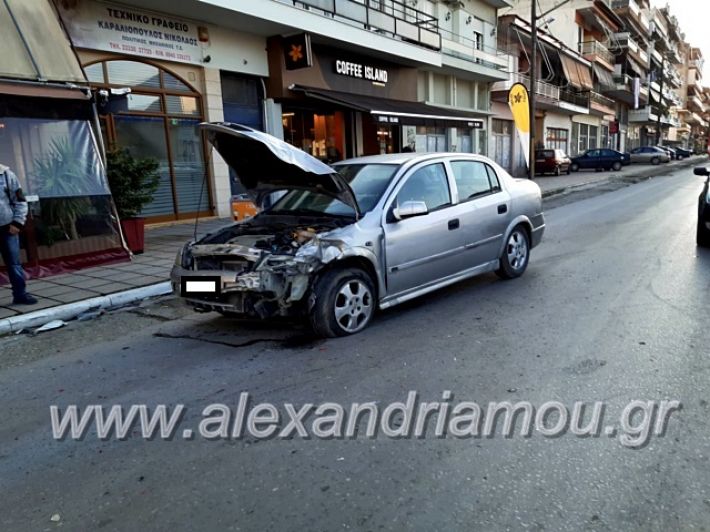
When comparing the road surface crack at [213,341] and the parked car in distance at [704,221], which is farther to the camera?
the parked car in distance at [704,221]

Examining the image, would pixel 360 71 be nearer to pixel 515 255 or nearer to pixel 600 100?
pixel 515 255

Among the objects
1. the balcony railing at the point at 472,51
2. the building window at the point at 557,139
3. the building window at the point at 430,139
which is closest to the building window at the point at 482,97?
the balcony railing at the point at 472,51

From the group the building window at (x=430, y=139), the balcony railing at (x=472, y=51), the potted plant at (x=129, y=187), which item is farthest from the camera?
the balcony railing at (x=472, y=51)

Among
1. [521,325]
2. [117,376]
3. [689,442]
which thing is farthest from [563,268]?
[117,376]

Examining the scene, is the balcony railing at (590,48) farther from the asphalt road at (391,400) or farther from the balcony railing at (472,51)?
the asphalt road at (391,400)

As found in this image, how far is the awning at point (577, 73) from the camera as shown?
3572cm

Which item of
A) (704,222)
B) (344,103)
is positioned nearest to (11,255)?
(704,222)

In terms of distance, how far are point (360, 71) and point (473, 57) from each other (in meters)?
9.28

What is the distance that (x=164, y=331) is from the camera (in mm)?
5430

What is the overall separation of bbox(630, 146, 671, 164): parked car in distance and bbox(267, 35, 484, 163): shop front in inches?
1242

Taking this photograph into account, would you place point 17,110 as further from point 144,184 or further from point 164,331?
point 164,331

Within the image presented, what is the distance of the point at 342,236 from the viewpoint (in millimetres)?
4785

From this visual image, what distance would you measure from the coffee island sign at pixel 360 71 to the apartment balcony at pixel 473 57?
4229 millimetres

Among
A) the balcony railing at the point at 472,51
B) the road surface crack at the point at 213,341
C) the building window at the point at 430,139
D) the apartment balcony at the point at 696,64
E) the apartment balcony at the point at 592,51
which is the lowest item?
the road surface crack at the point at 213,341
